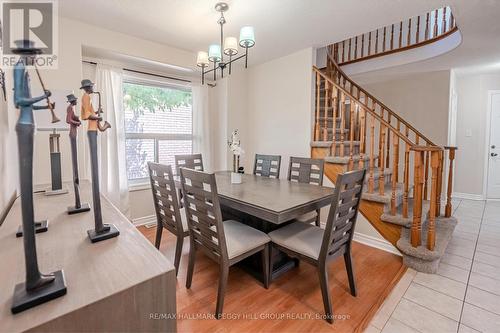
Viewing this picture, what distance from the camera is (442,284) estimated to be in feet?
6.37

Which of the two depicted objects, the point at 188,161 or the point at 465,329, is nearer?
the point at 465,329

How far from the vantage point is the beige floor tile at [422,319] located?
1499mm

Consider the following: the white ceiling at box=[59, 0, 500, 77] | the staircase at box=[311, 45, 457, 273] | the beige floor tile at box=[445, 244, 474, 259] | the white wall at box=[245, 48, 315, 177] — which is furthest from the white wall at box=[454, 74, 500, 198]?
the white wall at box=[245, 48, 315, 177]

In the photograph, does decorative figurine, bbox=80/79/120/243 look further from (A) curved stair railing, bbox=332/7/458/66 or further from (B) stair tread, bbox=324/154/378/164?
(A) curved stair railing, bbox=332/7/458/66

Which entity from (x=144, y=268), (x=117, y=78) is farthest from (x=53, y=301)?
(x=117, y=78)

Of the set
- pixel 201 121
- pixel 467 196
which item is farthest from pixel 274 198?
pixel 467 196

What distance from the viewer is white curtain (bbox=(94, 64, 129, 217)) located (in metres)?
2.94

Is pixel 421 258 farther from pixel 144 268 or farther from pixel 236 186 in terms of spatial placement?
pixel 144 268

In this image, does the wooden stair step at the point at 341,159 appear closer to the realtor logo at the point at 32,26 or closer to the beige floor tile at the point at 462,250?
the beige floor tile at the point at 462,250

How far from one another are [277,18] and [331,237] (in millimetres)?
2158

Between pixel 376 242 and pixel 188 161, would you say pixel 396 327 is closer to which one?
pixel 376 242

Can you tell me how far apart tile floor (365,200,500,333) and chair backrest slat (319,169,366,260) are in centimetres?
52

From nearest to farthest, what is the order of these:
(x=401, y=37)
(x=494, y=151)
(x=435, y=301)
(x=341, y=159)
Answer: (x=435, y=301) < (x=341, y=159) < (x=401, y=37) < (x=494, y=151)

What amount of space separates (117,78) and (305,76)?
7.99ft
